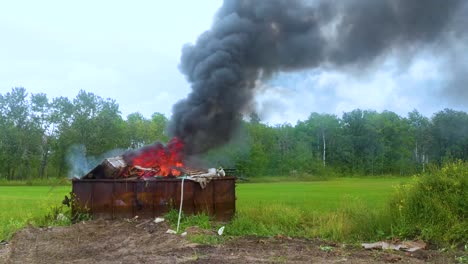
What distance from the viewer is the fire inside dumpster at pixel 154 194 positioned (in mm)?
13727

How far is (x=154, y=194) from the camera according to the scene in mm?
13852

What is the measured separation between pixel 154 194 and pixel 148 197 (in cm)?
21

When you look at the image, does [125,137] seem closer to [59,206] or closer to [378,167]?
[378,167]

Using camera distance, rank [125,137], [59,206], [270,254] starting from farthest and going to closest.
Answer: [125,137], [59,206], [270,254]

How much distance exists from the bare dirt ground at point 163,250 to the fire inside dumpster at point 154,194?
148 cm

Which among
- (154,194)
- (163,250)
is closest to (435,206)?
(163,250)

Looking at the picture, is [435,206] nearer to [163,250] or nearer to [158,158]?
[163,250]

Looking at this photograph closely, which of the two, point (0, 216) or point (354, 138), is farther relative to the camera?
point (354, 138)

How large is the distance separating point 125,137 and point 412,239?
6906cm

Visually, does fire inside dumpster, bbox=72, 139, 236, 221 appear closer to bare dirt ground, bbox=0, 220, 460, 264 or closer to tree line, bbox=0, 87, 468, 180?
bare dirt ground, bbox=0, 220, 460, 264

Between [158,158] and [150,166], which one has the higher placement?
[158,158]

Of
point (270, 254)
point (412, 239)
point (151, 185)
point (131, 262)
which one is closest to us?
point (131, 262)

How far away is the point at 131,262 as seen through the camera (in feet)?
27.6

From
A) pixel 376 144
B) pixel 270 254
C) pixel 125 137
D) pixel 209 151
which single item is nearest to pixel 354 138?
pixel 376 144
